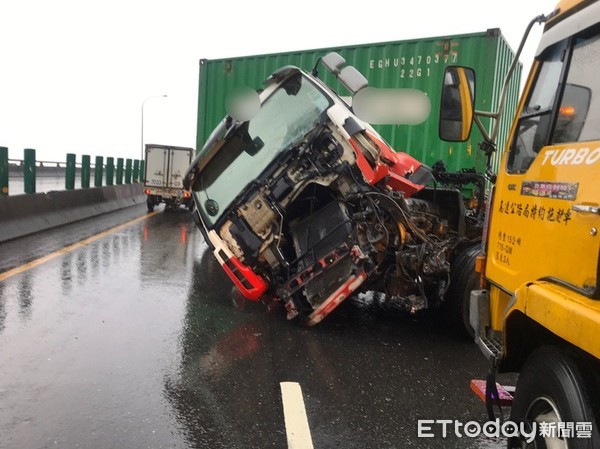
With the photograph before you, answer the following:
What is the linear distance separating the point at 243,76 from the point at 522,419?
367 inches

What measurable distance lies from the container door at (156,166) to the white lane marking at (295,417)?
13.9 meters

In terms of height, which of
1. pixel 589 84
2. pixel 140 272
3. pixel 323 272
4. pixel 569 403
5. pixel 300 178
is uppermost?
pixel 589 84

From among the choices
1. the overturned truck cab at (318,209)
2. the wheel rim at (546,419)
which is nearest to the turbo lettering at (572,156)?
the wheel rim at (546,419)

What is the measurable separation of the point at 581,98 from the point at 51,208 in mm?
11075

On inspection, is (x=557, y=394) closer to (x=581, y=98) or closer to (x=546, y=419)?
(x=546, y=419)

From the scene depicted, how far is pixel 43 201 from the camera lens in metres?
10.7

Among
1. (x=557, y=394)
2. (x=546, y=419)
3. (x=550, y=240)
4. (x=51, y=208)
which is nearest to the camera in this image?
(x=557, y=394)

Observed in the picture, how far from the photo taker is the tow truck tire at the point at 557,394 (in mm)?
1707

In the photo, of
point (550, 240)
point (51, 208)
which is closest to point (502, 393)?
point (550, 240)

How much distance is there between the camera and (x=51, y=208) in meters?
11.0

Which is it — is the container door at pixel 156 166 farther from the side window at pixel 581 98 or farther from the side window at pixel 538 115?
the side window at pixel 581 98

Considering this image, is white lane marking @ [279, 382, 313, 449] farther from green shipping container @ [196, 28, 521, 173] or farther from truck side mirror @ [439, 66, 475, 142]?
green shipping container @ [196, 28, 521, 173]

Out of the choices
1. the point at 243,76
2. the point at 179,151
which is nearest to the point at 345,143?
the point at 243,76

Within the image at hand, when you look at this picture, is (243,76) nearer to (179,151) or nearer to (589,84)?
(179,151)
